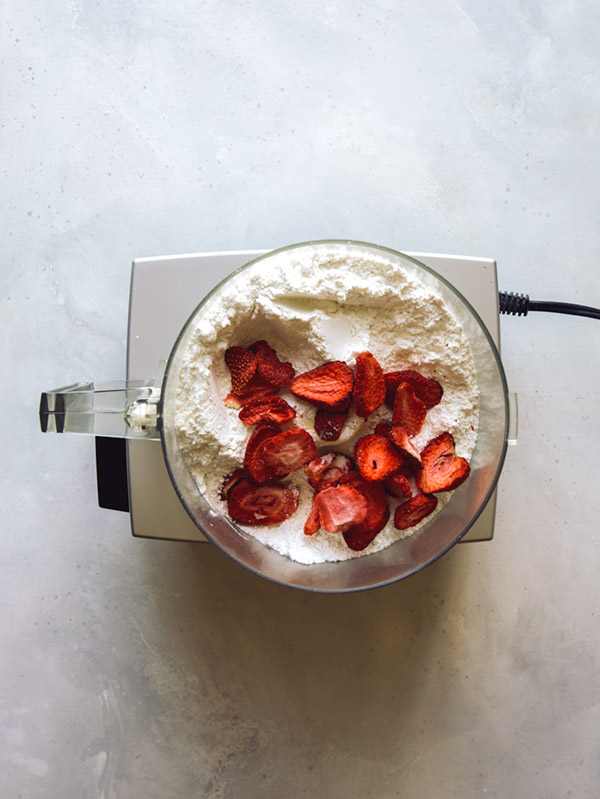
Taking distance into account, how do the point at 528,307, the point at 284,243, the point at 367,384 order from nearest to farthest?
1. the point at 367,384
2. the point at 528,307
3. the point at 284,243

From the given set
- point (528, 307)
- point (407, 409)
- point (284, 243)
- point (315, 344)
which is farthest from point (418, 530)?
point (284, 243)

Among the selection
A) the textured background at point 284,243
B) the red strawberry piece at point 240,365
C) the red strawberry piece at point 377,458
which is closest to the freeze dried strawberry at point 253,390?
the red strawberry piece at point 240,365

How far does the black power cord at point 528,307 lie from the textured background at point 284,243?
0.34 feet

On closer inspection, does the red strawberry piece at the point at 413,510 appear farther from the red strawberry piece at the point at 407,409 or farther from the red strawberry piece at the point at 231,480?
the red strawberry piece at the point at 231,480

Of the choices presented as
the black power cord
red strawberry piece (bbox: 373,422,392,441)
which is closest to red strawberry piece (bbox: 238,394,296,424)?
red strawberry piece (bbox: 373,422,392,441)

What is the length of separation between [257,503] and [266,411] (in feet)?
0.36

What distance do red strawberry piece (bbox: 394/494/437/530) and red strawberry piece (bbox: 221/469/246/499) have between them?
0.19 metres

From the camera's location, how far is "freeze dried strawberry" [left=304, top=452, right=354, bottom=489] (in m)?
0.77

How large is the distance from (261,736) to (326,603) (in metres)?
0.24

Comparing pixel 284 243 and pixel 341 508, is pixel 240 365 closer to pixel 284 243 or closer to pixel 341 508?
pixel 341 508

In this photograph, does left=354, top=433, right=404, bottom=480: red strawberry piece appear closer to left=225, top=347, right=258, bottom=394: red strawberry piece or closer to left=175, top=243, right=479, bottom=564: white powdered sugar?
left=175, top=243, right=479, bottom=564: white powdered sugar

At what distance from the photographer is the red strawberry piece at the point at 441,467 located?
2.43 feet

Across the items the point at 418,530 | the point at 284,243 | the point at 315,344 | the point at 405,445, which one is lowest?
the point at 418,530

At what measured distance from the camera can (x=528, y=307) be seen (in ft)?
2.99
